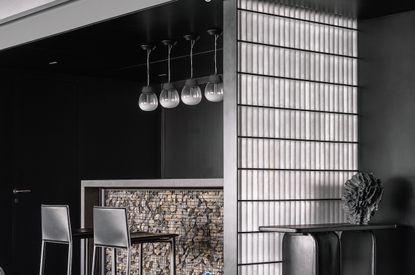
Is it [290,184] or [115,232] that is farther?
[115,232]

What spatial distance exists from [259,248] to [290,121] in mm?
802

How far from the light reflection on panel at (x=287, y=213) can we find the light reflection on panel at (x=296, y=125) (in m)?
0.41

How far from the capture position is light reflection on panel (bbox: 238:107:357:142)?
373 cm

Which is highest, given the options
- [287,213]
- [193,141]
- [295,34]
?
[295,34]

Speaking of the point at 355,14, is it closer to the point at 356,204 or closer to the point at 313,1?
the point at 313,1

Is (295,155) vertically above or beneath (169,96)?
beneath

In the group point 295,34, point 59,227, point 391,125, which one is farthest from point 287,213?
point 59,227

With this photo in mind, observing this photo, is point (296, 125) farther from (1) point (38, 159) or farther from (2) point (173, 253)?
(1) point (38, 159)

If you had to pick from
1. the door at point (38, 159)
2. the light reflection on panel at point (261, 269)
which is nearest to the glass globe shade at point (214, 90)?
the light reflection on panel at point (261, 269)

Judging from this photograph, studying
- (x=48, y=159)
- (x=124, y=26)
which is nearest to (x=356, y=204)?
(x=124, y=26)

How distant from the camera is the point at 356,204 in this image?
3.87 metres

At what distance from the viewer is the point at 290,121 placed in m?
3.95

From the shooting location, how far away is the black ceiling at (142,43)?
13.4ft

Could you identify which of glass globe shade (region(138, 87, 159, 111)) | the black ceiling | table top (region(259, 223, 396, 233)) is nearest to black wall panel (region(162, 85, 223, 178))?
the black ceiling
